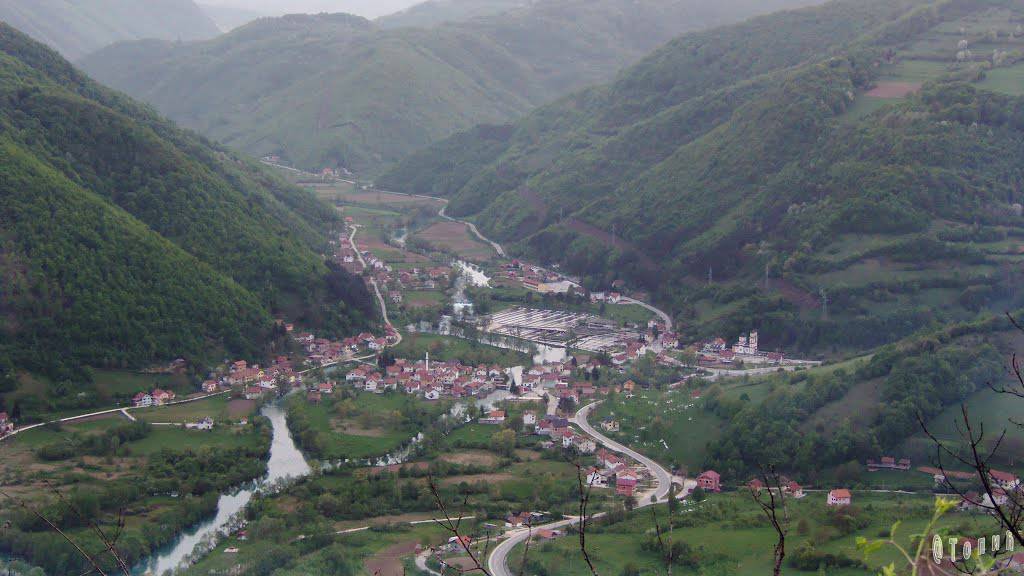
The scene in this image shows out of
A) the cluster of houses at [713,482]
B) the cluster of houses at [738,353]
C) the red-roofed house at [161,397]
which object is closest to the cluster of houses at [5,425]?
the red-roofed house at [161,397]

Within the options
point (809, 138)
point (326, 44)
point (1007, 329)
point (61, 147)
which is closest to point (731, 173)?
point (809, 138)

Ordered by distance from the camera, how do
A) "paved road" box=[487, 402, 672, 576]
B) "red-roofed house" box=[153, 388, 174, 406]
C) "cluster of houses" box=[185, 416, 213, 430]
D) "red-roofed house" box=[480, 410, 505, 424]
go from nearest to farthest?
"paved road" box=[487, 402, 672, 576] → "cluster of houses" box=[185, 416, 213, 430] → "red-roofed house" box=[480, 410, 505, 424] → "red-roofed house" box=[153, 388, 174, 406]

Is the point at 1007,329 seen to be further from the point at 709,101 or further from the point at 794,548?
the point at 709,101

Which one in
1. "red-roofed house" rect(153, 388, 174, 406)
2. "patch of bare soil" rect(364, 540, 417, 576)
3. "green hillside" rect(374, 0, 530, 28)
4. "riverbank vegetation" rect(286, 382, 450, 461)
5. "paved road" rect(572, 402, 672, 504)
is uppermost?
"green hillside" rect(374, 0, 530, 28)

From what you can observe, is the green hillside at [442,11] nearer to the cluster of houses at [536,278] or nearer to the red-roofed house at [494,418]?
the cluster of houses at [536,278]

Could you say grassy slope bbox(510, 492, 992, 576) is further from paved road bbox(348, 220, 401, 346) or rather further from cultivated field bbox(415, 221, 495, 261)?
cultivated field bbox(415, 221, 495, 261)

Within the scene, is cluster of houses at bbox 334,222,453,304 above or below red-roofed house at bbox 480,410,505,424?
above

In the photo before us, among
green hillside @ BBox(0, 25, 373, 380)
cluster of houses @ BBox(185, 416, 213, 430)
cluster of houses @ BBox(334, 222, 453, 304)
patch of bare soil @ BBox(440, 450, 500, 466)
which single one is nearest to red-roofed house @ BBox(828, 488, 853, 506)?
patch of bare soil @ BBox(440, 450, 500, 466)
